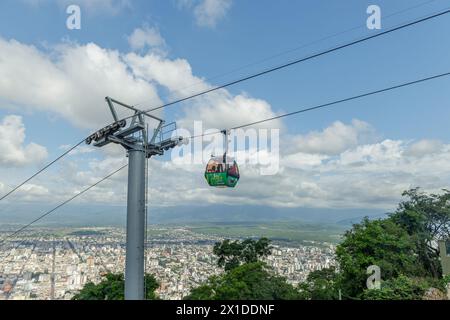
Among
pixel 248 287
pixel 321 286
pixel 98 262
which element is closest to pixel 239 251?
pixel 321 286

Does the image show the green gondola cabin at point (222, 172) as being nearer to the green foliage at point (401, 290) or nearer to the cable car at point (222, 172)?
the cable car at point (222, 172)

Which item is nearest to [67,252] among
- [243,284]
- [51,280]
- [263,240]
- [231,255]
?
[51,280]

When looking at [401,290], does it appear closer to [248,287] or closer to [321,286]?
[321,286]

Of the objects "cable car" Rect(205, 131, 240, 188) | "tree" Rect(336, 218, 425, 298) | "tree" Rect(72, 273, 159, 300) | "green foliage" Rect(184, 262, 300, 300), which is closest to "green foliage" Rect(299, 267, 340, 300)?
"tree" Rect(336, 218, 425, 298)

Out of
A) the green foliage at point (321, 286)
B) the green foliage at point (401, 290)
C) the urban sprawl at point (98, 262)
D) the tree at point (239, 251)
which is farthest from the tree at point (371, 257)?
the tree at point (239, 251)
